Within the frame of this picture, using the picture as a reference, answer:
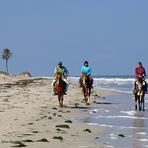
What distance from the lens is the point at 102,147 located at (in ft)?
35.5

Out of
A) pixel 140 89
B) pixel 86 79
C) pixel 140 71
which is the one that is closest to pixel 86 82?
pixel 86 79

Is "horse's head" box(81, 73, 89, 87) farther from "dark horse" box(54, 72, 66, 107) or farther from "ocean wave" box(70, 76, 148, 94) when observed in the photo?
"ocean wave" box(70, 76, 148, 94)

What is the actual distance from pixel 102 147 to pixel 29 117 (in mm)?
6409

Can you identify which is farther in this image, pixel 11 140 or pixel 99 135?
pixel 99 135

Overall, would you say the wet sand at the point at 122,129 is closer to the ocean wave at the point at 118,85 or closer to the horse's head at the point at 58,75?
the horse's head at the point at 58,75

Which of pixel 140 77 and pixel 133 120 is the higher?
pixel 140 77

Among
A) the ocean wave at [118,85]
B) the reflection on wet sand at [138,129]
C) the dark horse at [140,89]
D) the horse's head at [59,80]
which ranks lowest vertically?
the ocean wave at [118,85]

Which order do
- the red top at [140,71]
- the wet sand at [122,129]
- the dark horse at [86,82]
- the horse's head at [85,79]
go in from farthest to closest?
the dark horse at [86,82] → the horse's head at [85,79] → the red top at [140,71] → the wet sand at [122,129]

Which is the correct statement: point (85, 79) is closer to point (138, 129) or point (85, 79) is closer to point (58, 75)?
point (58, 75)

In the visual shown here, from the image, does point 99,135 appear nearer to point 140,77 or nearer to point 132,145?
point 132,145

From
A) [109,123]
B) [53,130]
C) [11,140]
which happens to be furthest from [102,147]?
[109,123]

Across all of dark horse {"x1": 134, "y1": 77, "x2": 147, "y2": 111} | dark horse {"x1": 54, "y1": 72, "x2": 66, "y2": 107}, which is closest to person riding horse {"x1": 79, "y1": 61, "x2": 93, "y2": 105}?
dark horse {"x1": 54, "y1": 72, "x2": 66, "y2": 107}

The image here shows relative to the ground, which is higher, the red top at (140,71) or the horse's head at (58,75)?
the red top at (140,71)

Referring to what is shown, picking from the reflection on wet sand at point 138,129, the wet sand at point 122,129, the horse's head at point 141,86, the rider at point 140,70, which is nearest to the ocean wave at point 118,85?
the horse's head at point 141,86
